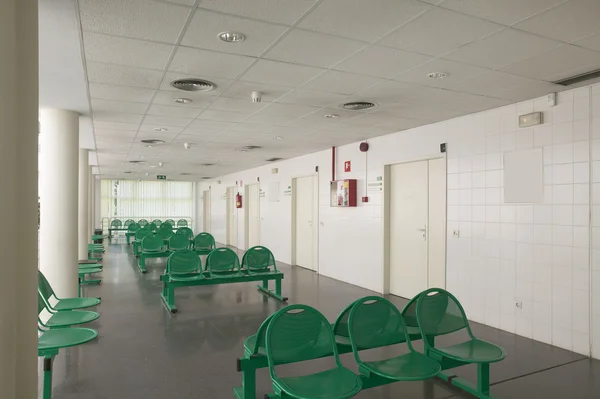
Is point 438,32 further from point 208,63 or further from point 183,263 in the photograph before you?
point 183,263

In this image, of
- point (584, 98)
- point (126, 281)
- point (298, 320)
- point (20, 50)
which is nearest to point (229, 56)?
point (20, 50)

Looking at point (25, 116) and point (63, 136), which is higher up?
point (63, 136)

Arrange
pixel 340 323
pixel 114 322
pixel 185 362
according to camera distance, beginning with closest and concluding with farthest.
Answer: pixel 340 323 < pixel 185 362 < pixel 114 322

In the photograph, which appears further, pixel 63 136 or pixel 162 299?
pixel 162 299

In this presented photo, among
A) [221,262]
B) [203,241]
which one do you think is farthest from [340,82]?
[203,241]

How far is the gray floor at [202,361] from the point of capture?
128 inches

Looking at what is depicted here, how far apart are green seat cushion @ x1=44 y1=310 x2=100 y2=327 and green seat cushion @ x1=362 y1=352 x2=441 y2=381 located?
244 cm

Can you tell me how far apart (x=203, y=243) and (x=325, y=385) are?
7.49 metres

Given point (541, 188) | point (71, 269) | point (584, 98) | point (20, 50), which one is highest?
point (584, 98)

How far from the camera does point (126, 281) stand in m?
7.93

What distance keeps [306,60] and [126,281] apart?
20.6 feet

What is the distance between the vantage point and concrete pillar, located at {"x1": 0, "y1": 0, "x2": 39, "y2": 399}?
1.69 meters

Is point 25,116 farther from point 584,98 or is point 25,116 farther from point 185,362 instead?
point 584,98

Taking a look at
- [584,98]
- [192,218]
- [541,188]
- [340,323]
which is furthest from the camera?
[192,218]
